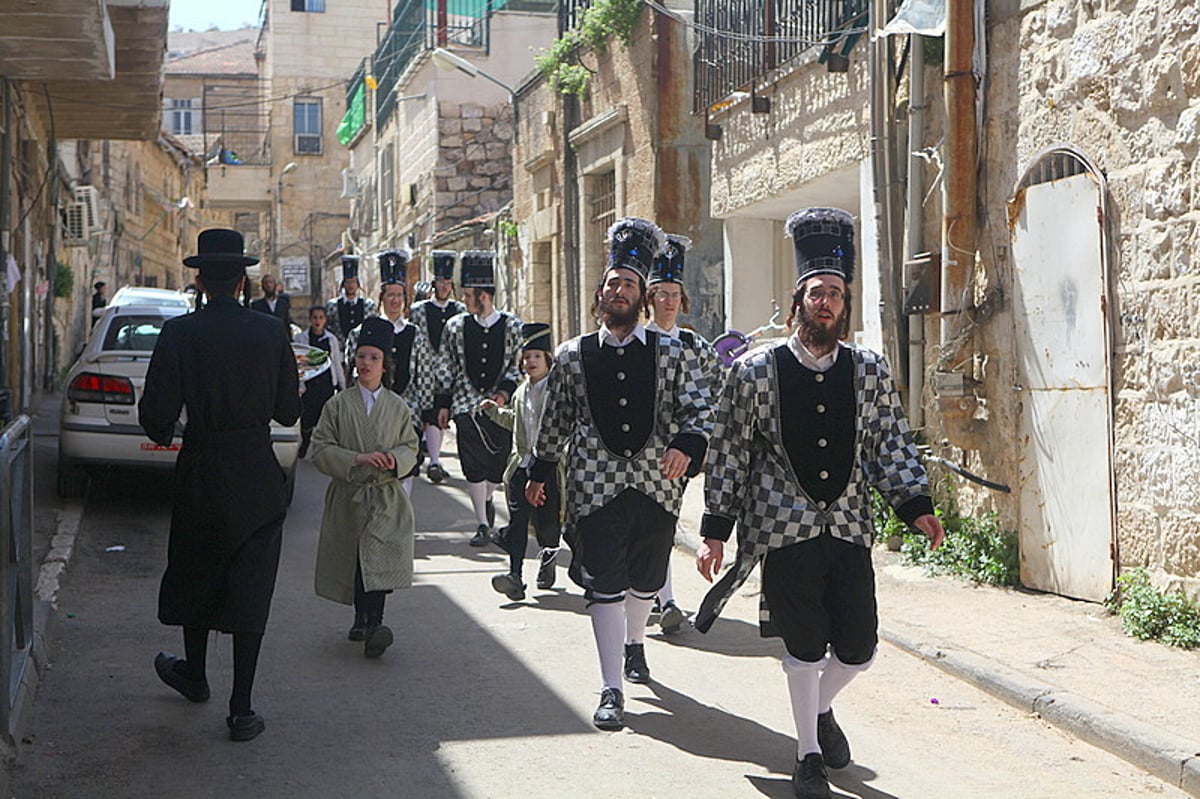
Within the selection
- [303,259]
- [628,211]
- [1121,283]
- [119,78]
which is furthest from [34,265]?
[303,259]

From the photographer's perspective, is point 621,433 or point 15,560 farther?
point 621,433

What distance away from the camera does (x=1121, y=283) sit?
751 cm

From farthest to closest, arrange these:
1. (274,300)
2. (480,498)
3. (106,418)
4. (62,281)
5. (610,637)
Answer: (62,281) → (274,300) → (480,498) → (106,418) → (610,637)

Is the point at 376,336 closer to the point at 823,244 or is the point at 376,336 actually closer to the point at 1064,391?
the point at 823,244

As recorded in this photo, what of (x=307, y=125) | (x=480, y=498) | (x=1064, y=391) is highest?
(x=307, y=125)

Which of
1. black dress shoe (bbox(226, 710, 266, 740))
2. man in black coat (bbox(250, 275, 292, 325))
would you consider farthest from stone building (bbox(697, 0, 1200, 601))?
man in black coat (bbox(250, 275, 292, 325))

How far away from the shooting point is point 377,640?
672 centimetres

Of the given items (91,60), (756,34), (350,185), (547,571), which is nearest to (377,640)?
(547,571)

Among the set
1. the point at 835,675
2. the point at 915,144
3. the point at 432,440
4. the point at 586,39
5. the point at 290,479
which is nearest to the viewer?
the point at 835,675

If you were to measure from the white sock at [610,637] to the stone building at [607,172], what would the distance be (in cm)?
953

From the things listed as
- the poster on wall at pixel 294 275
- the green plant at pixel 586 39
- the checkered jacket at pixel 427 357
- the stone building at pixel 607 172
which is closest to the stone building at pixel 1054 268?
the checkered jacket at pixel 427 357

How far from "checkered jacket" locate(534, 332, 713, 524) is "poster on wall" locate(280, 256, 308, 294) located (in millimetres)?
46681

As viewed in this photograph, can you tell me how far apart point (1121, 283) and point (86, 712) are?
5.31m

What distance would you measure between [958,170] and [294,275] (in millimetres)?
45032
